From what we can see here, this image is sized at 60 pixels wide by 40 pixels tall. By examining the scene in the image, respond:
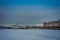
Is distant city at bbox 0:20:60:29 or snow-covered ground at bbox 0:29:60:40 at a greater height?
distant city at bbox 0:20:60:29

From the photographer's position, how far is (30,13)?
3.90ft

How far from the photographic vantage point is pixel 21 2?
120 centimetres

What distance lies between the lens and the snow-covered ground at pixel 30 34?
3.74 ft

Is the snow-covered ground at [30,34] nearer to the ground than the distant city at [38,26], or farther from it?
nearer to the ground

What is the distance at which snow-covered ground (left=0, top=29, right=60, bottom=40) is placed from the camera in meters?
1.14

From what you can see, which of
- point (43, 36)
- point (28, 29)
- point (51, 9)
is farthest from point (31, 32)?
point (51, 9)

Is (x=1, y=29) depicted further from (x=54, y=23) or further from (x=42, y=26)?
(x=54, y=23)

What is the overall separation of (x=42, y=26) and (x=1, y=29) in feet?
1.71

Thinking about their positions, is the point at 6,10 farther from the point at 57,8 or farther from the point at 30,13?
the point at 57,8

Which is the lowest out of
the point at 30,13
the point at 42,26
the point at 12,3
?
the point at 42,26

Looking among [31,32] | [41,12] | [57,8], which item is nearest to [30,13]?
[41,12]

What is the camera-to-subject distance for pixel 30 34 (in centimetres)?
115

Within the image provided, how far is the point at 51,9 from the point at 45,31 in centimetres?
29

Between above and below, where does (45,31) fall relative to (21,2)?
below
